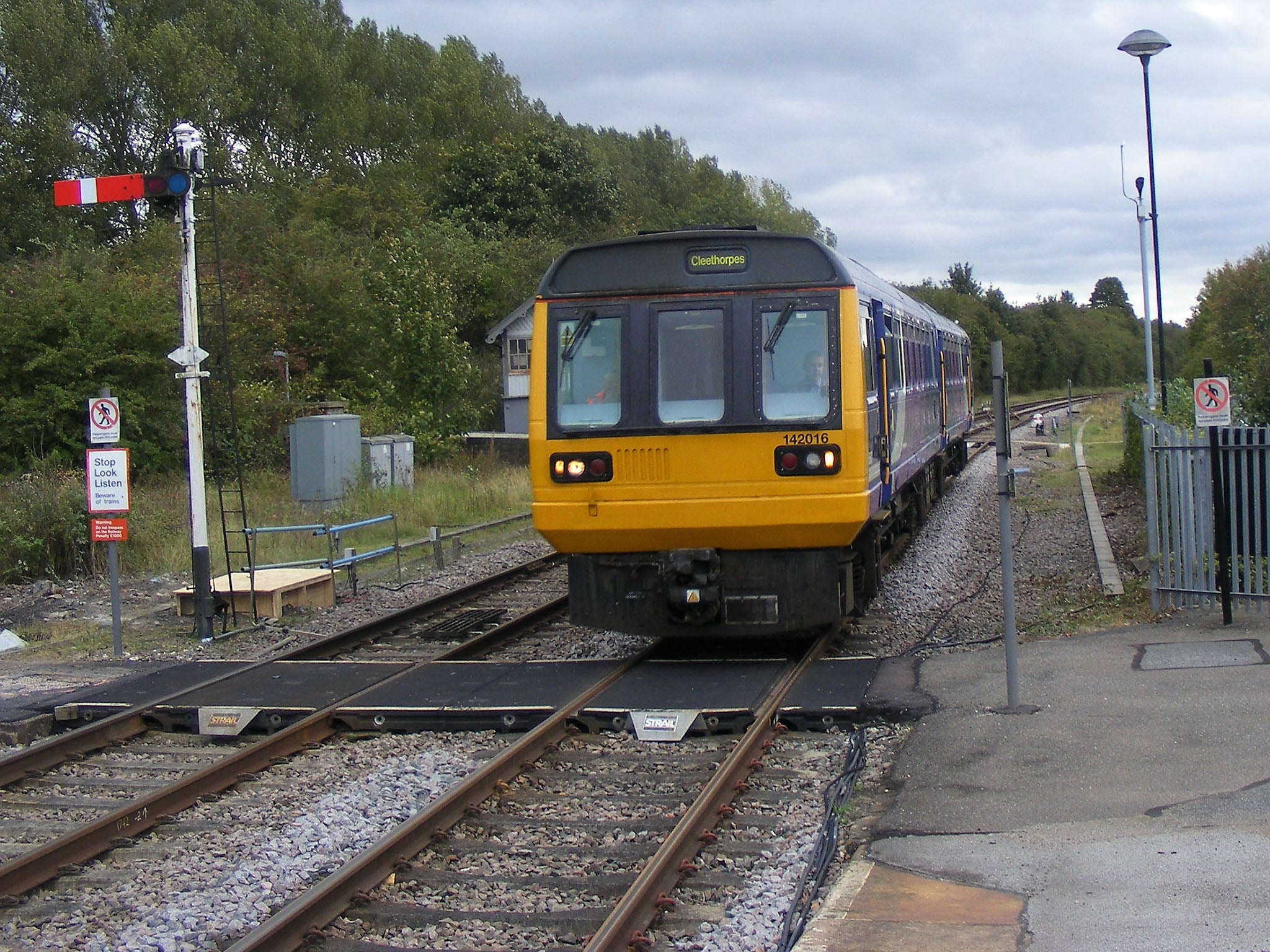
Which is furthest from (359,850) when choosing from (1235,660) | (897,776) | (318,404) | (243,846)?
(318,404)

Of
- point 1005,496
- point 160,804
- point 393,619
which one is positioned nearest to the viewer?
point 160,804

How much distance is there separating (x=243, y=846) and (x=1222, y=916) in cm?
405

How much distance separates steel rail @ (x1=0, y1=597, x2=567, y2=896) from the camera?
18.7 feet

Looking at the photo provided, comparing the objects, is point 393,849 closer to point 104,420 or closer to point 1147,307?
point 104,420

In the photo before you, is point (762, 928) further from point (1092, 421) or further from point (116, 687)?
point (1092, 421)

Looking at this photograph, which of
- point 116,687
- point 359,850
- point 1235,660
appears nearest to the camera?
point 359,850

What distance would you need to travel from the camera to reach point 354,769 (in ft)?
24.3

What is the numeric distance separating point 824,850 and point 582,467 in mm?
4114

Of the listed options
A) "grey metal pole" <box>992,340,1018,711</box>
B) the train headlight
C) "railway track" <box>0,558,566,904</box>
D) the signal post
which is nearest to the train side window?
the train headlight

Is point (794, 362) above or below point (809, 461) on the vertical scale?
above

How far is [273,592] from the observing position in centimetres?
1256

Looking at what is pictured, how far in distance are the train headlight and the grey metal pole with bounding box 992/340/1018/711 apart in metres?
1.26

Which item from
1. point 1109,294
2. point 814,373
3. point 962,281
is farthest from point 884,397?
point 1109,294

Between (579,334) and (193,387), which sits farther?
(193,387)
